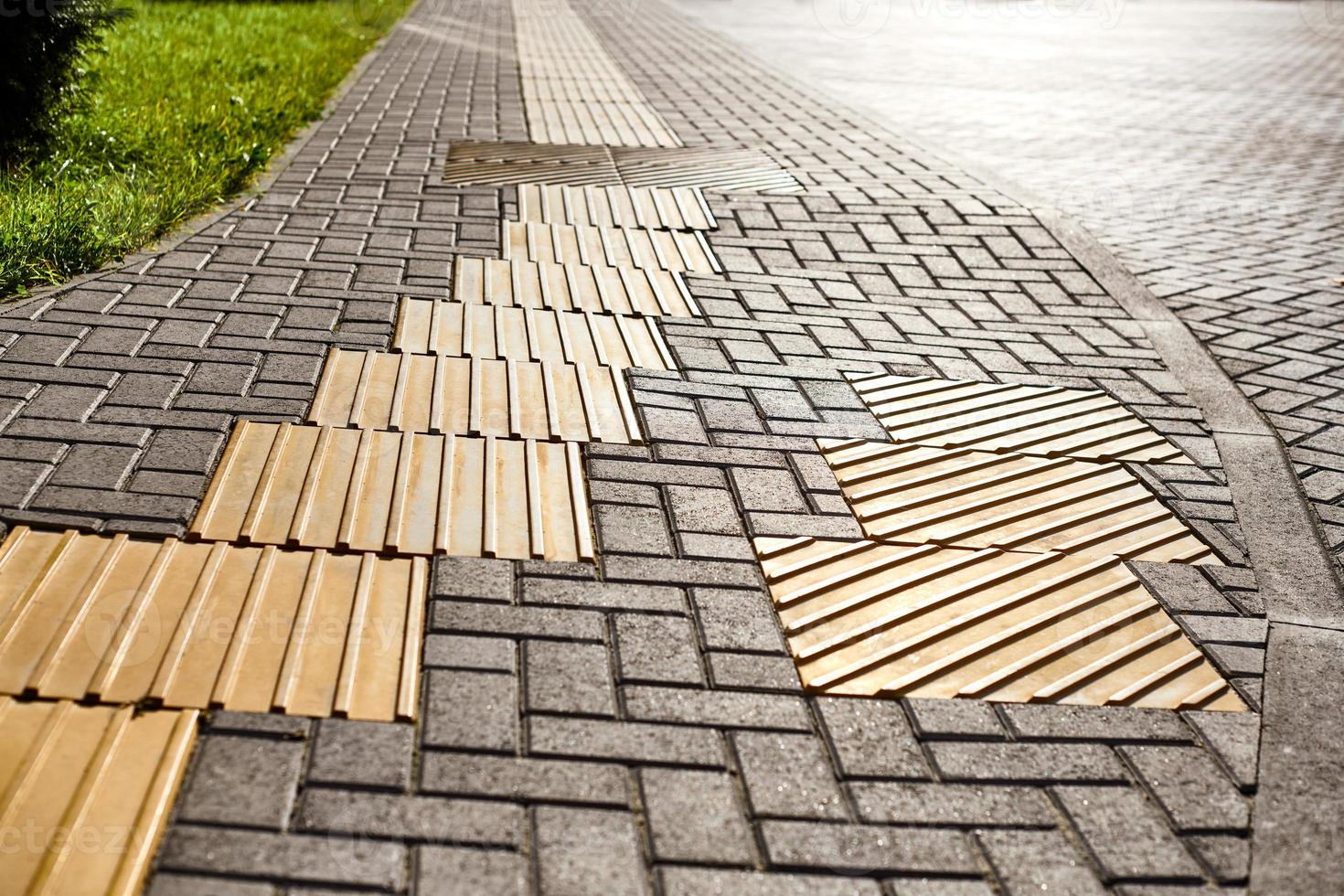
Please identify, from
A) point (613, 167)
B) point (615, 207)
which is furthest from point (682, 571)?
point (613, 167)

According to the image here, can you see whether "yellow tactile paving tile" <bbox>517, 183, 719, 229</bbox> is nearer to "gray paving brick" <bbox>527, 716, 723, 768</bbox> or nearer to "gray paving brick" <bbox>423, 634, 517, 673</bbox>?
"gray paving brick" <bbox>423, 634, 517, 673</bbox>

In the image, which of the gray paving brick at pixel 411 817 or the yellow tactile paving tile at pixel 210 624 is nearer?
the gray paving brick at pixel 411 817

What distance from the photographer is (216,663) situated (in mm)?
2309

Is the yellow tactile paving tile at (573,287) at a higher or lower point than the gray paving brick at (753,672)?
lower

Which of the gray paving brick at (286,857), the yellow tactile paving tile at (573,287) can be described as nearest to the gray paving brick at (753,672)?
the gray paving brick at (286,857)

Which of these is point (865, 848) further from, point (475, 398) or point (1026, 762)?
point (475, 398)

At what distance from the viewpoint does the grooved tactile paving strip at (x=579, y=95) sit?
7508 millimetres

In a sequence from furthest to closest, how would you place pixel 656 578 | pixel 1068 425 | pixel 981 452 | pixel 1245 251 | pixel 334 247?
pixel 1245 251, pixel 334 247, pixel 1068 425, pixel 981 452, pixel 656 578

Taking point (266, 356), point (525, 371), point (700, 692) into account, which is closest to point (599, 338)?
point (525, 371)

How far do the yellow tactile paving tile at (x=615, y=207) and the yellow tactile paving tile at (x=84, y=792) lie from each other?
373cm

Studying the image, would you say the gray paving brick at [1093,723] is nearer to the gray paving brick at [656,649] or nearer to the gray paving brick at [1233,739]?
the gray paving brick at [1233,739]

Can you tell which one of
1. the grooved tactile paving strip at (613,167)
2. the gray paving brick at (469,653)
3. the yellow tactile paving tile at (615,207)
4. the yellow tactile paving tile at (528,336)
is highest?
the gray paving brick at (469,653)

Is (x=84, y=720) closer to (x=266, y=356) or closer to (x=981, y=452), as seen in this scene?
(x=266, y=356)

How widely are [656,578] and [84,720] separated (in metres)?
1.26
